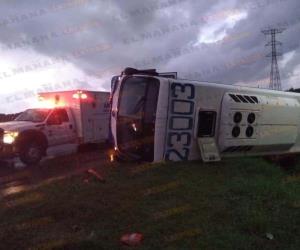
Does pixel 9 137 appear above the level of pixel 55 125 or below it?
below

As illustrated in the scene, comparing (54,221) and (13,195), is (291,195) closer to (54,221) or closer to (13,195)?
(54,221)

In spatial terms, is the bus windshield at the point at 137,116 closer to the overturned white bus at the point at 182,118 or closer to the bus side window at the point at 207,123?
the overturned white bus at the point at 182,118

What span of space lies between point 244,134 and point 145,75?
3.06 metres

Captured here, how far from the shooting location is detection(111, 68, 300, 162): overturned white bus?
10.1 metres

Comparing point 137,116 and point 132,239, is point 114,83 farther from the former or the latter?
point 132,239

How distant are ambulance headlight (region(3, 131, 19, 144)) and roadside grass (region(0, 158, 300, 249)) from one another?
439 cm

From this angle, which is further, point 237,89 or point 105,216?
point 237,89

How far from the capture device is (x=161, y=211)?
298 inches

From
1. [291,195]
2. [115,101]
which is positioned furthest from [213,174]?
[115,101]

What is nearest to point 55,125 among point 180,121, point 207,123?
point 207,123

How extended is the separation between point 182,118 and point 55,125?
654 cm

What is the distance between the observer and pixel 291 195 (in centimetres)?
883

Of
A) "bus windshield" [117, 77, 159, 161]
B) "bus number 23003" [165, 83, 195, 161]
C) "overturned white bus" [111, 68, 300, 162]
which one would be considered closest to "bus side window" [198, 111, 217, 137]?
"overturned white bus" [111, 68, 300, 162]

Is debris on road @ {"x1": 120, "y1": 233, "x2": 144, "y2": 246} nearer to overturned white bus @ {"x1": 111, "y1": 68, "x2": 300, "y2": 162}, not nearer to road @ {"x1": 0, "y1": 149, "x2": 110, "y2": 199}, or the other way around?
overturned white bus @ {"x1": 111, "y1": 68, "x2": 300, "y2": 162}
